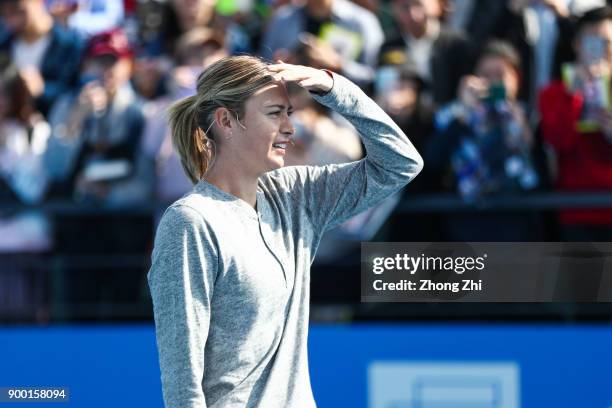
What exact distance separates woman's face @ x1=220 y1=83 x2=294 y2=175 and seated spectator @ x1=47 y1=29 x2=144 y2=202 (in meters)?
3.30

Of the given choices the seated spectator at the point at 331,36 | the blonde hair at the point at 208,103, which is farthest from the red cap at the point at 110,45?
the blonde hair at the point at 208,103

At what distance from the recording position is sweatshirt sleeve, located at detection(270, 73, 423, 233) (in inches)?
106

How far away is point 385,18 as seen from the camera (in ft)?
19.5

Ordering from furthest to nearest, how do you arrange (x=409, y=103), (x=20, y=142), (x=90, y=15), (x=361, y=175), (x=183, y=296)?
1. (x=90, y=15)
2. (x=20, y=142)
3. (x=409, y=103)
4. (x=361, y=175)
5. (x=183, y=296)

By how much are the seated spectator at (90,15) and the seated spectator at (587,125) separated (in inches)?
94.5

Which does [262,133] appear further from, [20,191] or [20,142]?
[20,142]

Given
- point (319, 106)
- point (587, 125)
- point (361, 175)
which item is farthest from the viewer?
point (319, 106)

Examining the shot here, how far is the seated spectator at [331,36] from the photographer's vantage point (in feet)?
18.7

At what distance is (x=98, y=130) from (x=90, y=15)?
2.65 feet

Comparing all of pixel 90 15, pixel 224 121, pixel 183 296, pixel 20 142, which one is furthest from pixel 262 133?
pixel 90 15

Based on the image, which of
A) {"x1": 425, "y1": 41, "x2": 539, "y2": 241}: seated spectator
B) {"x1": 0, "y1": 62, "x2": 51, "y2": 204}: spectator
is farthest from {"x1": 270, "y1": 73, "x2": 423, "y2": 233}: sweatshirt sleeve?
{"x1": 0, "y1": 62, "x2": 51, "y2": 204}: spectator

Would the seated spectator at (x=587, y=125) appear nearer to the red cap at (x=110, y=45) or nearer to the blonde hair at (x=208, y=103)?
the red cap at (x=110, y=45)

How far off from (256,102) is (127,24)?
3974 millimetres

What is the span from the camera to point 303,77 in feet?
8.29
